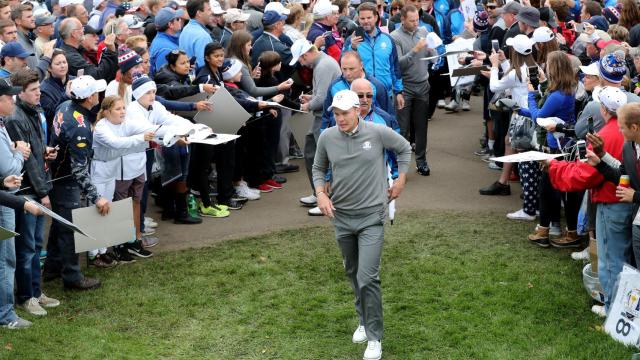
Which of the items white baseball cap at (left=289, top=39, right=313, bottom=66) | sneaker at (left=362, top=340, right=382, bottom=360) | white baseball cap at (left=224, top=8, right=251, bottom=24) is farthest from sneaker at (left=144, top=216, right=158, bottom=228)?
sneaker at (left=362, top=340, right=382, bottom=360)

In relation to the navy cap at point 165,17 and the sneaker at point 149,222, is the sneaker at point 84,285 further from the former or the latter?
the navy cap at point 165,17

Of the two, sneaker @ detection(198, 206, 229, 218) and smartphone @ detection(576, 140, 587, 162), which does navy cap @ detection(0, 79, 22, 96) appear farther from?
smartphone @ detection(576, 140, 587, 162)

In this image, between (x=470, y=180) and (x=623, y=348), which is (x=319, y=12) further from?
(x=623, y=348)

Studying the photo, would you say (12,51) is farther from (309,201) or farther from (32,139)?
(309,201)

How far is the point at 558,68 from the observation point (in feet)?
32.5

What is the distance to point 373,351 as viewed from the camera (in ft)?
25.2

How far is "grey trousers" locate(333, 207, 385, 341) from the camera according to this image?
761 centimetres

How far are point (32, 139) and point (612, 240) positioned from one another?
17.1 feet

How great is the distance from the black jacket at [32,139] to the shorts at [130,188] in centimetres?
122

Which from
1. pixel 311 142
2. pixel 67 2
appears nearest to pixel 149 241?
pixel 311 142

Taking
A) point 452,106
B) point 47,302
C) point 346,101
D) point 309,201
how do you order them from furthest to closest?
point 452,106
point 309,201
point 47,302
point 346,101

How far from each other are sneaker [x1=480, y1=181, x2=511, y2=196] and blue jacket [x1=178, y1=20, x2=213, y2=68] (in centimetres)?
409

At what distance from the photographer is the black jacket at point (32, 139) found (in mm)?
8398

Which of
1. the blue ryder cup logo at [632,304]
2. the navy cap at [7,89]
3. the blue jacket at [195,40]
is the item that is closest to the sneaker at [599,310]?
the blue ryder cup logo at [632,304]
